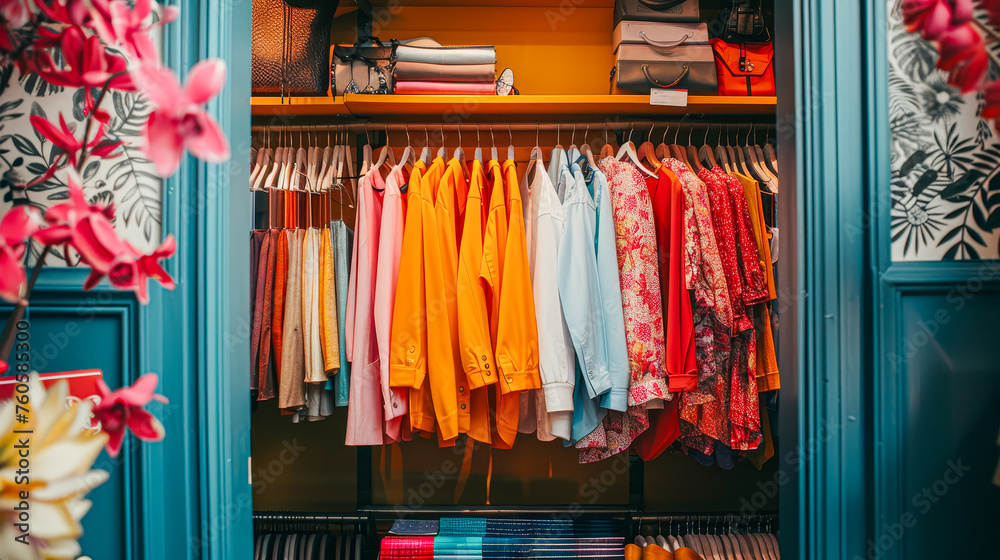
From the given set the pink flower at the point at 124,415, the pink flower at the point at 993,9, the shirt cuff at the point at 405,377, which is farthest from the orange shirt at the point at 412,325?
the pink flower at the point at 993,9

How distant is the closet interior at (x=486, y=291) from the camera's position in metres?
1.70

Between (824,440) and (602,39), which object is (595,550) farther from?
(602,39)

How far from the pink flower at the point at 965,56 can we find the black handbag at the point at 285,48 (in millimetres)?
1769

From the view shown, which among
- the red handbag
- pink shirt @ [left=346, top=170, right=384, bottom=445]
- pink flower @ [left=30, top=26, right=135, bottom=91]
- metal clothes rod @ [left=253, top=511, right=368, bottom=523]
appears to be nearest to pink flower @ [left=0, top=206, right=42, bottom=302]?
pink flower @ [left=30, top=26, right=135, bottom=91]

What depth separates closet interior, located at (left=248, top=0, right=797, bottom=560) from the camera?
1.70 m

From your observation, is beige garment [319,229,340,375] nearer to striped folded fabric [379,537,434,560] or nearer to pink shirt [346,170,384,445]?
Result: pink shirt [346,170,384,445]

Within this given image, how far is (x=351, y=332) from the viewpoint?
173cm

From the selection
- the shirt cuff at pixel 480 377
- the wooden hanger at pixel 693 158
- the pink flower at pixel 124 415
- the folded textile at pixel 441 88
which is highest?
the folded textile at pixel 441 88

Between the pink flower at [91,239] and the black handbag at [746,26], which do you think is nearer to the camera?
the pink flower at [91,239]

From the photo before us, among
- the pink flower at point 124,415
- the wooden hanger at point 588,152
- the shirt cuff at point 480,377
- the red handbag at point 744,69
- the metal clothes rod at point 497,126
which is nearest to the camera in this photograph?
the pink flower at point 124,415

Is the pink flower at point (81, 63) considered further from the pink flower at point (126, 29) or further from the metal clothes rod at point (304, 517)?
the metal clothes rod at point (304, 517)

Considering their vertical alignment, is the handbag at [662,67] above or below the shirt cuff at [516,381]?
above

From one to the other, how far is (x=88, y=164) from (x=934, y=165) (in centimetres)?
119

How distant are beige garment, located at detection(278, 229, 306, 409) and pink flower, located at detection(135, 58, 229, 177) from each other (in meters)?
1.46
